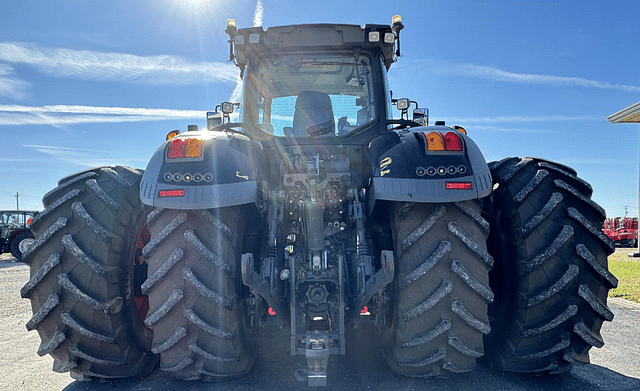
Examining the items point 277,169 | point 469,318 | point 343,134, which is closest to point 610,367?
point 469,318

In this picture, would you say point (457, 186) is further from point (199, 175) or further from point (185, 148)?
point (185, 148)

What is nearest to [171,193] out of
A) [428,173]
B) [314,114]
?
[314,114]

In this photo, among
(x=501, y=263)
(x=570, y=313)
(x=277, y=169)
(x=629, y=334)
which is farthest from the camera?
(x=629, y=334)

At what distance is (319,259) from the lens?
261 centimetres

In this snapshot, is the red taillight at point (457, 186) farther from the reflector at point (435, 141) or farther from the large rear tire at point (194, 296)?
the large rear tire at point (194, 296)

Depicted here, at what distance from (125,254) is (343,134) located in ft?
6.50

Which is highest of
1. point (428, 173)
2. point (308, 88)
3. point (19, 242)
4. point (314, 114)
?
point (308, 88)

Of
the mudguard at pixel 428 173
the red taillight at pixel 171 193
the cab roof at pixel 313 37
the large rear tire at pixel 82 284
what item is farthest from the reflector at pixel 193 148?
the cab roof at pixel 313 37

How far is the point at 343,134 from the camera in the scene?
3461 mm

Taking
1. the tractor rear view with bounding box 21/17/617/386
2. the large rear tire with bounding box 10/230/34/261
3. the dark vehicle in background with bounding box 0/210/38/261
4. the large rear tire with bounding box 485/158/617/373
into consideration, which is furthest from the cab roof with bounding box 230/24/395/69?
the dark vehicle in background with bounding box 0/210/38/261

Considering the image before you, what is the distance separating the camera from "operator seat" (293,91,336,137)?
3328 millimetres

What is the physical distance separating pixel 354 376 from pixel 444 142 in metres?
1.79

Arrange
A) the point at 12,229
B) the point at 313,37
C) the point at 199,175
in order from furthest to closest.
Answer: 1. the point at 12,229
2. the point at 313,37
3. the point at 199,175

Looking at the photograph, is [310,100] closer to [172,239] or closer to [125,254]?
[172,239]
